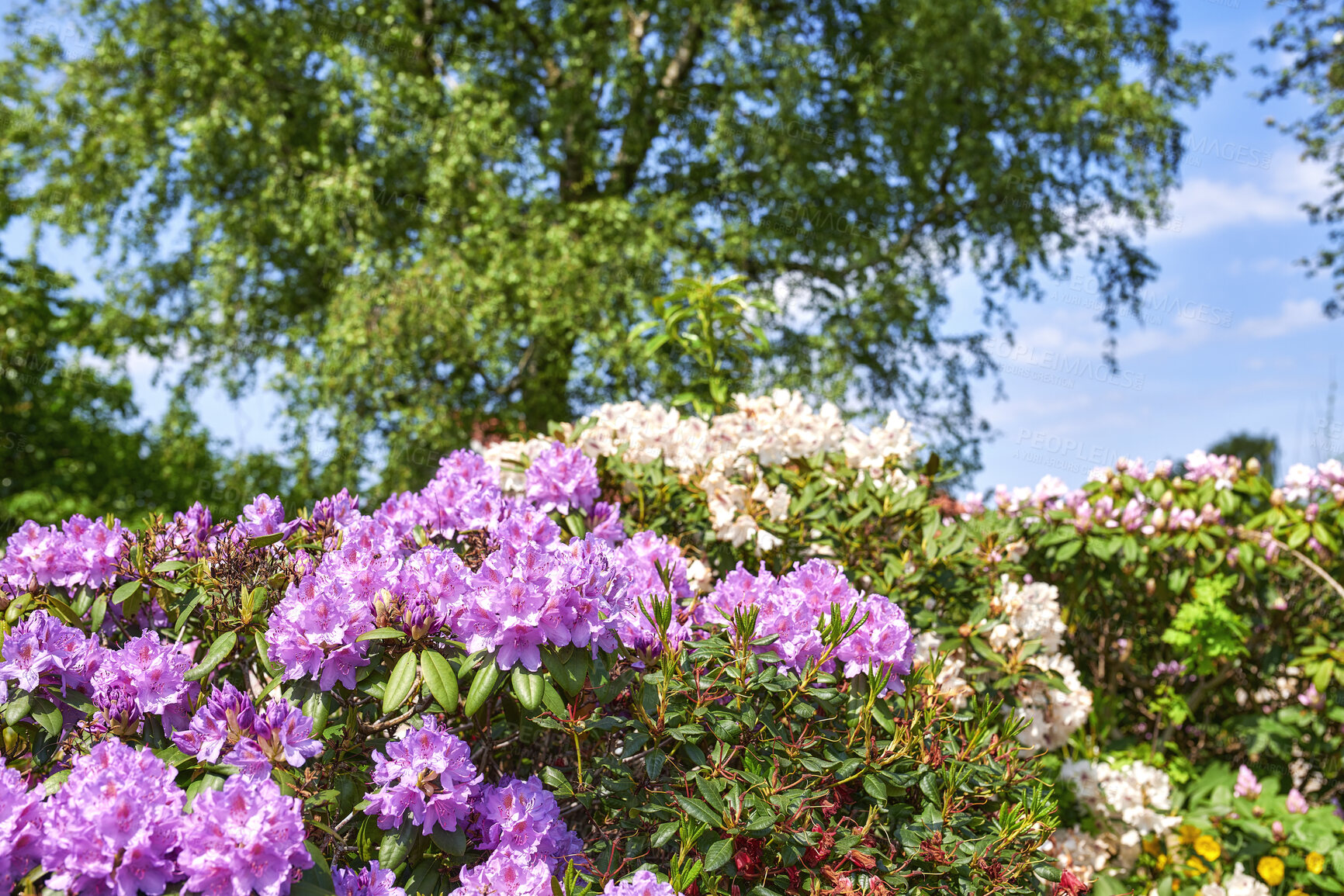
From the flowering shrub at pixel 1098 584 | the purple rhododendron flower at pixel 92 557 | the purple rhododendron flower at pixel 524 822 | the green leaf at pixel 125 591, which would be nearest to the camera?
the purple rhododendron flower at pixel 524 822

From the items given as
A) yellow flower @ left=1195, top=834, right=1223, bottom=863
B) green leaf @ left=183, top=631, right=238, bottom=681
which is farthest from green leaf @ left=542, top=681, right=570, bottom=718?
yellow flower @ left=1195, top=834, right=1223, bottom=863

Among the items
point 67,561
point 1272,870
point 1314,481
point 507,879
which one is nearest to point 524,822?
point 507,879

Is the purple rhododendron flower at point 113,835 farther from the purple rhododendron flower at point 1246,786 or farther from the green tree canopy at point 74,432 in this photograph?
the green tree canopy at point 74,432

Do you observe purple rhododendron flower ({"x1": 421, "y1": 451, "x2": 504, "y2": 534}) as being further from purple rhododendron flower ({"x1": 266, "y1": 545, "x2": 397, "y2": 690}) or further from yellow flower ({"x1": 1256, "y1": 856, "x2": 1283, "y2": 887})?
yellow flower ({"x1": 1256, "y1": 856, "x2": 1283, "y2": 887})

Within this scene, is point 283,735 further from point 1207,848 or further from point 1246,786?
point 1246,786

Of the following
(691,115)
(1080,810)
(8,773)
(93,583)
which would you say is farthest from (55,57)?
(1080,810)

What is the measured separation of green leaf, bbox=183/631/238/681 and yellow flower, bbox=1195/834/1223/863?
10.6 ft

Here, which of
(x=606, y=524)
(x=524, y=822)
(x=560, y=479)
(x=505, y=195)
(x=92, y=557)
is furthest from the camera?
(x=505, y=195)

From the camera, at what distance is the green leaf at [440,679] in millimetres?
1567

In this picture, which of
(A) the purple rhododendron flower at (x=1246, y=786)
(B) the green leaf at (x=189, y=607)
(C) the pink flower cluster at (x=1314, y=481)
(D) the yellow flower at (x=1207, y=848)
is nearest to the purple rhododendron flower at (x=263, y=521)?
(B) the green leaf at (x=189, y=607)

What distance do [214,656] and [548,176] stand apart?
24.0 feet

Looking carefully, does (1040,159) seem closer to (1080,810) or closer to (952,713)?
(1080,810)

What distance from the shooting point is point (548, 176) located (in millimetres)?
8453

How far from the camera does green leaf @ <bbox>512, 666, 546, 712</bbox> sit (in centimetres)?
156
